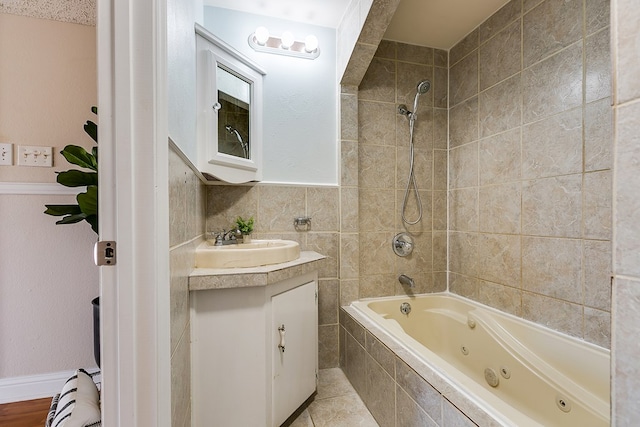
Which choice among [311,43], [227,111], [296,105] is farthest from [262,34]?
[227,111]

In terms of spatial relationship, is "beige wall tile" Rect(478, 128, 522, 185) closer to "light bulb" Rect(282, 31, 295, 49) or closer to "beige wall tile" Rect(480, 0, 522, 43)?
"beige wall tile" Rect(480, 0, 522, 43)

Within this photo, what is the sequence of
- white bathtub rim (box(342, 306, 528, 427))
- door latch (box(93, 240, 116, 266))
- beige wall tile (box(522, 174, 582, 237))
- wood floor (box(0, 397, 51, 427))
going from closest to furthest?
door latch (box(93, 240, 116, 266)) → white bathtub rim (box(342, 306, 528, 427)) → beige wall tile (box(522, 174, 582, 237)) → wood floor (box(0, 397, 51, 427))

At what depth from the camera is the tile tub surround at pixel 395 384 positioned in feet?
2.89

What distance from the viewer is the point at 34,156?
1.62 meters

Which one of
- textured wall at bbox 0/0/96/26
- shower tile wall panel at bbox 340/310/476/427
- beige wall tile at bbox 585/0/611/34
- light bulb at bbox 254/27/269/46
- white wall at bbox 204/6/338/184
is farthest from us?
white wall at bbox 204/6/338/184

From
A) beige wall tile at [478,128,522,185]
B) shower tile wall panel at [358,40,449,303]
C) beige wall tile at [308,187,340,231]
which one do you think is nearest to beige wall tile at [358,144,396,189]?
shower tile wall panel at [358,40,449,303]

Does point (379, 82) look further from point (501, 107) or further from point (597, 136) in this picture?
point (597, 136)

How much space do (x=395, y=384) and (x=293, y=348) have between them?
467 mm

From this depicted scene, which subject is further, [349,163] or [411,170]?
[411,170]

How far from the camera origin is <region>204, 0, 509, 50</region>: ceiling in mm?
Result: 1645

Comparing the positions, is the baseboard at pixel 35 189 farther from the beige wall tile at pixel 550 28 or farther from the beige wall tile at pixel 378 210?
the beige wall tile at pixel 550 28

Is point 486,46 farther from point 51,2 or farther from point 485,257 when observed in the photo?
point 51,2

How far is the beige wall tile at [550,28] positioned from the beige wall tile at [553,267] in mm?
966

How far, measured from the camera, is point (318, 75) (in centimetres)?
185
